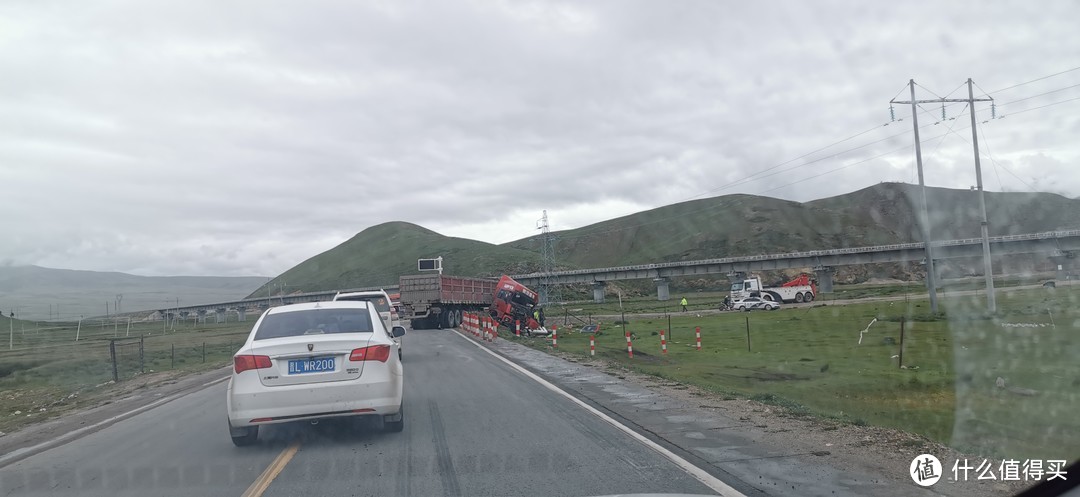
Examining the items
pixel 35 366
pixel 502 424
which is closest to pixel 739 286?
pixel 35 366

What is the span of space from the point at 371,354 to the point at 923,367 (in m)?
15.9

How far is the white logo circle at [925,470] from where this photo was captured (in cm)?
650

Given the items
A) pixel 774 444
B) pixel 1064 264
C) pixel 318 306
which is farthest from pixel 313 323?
pixel 1064 264

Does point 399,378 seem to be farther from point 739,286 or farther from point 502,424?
point 739,286

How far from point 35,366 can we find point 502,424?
1382 inches

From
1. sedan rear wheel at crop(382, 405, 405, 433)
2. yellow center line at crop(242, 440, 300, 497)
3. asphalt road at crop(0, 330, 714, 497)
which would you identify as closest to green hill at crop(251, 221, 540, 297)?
asphalt road at crop(0, 330, 714, 497)

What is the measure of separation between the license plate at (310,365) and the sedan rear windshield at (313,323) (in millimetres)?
816

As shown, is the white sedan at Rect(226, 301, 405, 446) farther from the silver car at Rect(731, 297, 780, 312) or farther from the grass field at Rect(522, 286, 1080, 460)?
the silver car at Rect(731, 297, 780, 312)

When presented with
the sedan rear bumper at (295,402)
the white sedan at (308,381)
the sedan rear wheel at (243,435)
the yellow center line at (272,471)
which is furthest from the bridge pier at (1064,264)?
the sedan rear wheel at (243,435)

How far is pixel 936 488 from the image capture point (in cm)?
626

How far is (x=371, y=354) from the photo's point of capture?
881cm

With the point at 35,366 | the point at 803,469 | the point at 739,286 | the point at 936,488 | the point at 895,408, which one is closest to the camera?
the point at 936,488

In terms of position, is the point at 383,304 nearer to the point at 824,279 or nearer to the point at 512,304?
the point at 512,304

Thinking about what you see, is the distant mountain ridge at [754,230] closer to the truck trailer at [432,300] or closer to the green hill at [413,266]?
the green hill at [413,266]
